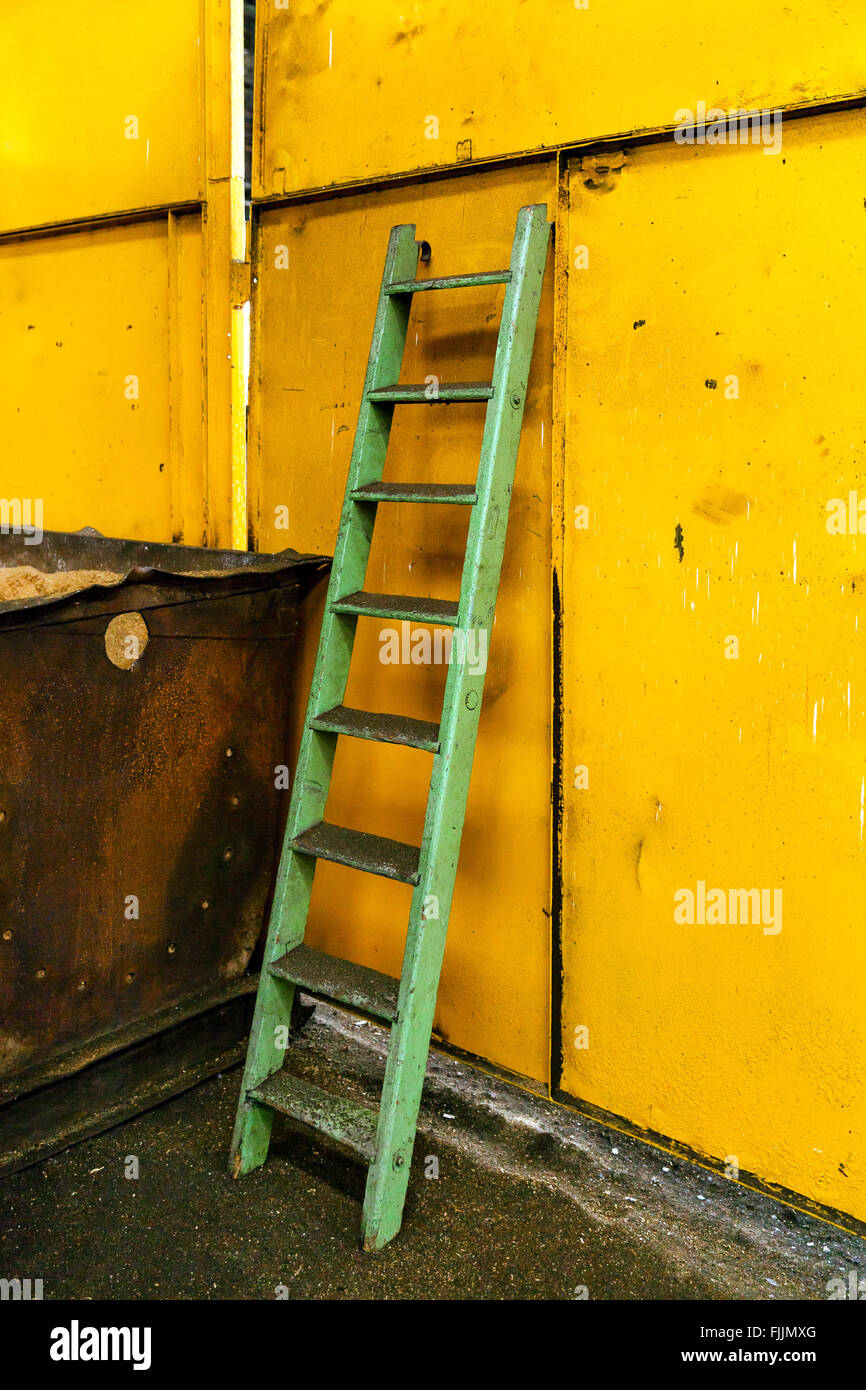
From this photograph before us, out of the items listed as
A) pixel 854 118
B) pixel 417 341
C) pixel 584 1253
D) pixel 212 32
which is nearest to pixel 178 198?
pixel 212 32

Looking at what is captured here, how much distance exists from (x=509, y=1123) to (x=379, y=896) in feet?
2.22

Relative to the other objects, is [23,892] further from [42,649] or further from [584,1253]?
[584,1253]

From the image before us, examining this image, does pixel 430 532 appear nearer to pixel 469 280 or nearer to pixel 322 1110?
pixel 469 280

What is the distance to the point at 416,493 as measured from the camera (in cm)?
209

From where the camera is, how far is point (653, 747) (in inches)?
84.4

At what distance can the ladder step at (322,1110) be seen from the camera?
189 centimetres

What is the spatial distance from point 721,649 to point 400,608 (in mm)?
671

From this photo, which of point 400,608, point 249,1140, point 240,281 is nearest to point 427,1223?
point 249,1140

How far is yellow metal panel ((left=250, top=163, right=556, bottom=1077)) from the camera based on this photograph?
2.33 meters

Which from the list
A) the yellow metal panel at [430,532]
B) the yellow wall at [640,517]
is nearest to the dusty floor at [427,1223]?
the yellow wall at [640,517]

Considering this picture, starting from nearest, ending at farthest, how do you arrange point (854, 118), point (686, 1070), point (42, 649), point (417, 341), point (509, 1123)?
point (854, 118) < point (42, 649) < point (686, 1070) < point (509, 1123) < point (417, 341)

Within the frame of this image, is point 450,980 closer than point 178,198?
Yes

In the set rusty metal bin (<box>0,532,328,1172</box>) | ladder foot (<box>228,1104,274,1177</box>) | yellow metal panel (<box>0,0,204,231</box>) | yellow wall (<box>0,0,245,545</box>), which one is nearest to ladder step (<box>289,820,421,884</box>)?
rusty metal bin (<box>0,532,328,1172</box>)

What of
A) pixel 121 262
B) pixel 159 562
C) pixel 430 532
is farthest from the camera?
pixel 121 262
